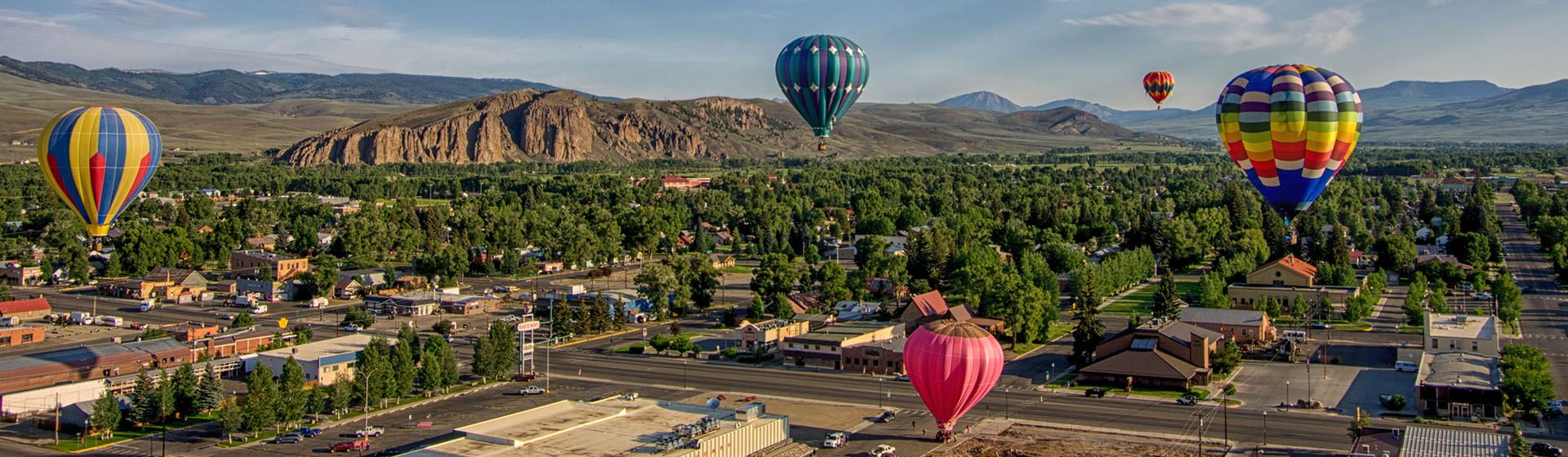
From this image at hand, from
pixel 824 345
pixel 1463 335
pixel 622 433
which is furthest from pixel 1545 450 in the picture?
pixel 824 345

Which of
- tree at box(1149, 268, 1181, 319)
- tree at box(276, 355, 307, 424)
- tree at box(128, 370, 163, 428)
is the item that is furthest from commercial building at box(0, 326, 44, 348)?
tree at box(1149, 268, 1181, 319)

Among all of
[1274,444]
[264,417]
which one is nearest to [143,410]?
[264,417]

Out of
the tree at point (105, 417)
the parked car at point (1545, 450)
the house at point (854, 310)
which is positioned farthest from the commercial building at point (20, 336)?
the parked car at point (1545, 450)

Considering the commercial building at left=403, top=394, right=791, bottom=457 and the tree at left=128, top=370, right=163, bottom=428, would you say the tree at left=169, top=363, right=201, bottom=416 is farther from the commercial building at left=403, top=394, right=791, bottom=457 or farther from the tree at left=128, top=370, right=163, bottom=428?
the commercial building at left=403, top=394, right=791, bottom=457

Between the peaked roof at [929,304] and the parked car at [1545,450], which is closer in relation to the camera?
the parked car at [1545,450]

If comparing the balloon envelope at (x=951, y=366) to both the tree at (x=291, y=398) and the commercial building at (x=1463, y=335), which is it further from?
the commercial building at (x=1463, y=335)
